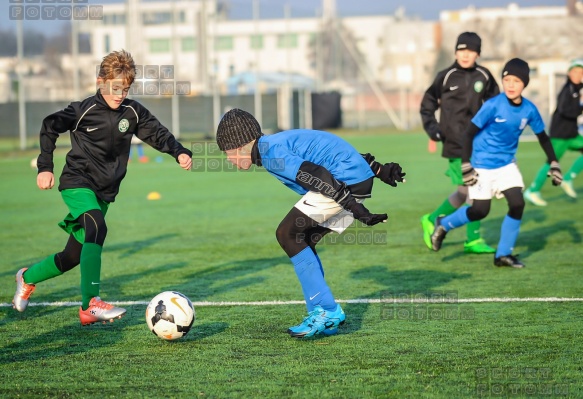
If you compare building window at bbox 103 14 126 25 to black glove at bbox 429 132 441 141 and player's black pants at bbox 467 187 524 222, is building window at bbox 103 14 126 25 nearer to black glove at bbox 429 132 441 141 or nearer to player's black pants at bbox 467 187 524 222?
black glove at bbox 429 132 441 141

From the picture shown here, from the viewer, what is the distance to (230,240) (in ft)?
34.6

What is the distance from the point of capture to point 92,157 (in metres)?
6.52

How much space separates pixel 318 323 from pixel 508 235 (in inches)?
135

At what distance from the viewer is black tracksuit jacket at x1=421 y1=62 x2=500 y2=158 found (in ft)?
30.5

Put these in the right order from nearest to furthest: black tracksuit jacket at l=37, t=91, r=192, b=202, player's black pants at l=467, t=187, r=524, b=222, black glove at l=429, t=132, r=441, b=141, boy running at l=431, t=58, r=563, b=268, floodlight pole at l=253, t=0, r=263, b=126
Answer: black tracksuit jacket at l=37, t=91, r=192, b=202 → boy running at l=431, t=58, r=563, b=268 → player's black pants at l=467, t=187, r=524, b=222 → black glove at l=429, t=132, r=441, b=141 → floodlight pole at l=253, t=0, r=263, b=126

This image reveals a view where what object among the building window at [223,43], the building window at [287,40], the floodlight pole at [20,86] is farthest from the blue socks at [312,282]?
the building window at [287,40]

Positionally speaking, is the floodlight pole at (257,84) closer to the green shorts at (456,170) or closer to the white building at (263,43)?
the white building at (263,43)

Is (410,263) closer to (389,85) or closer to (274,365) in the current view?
(274,365)

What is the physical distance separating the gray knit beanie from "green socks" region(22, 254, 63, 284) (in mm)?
1879

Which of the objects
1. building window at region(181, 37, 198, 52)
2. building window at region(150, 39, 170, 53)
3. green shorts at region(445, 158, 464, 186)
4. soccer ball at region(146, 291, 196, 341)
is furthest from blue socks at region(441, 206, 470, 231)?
building window at region(181, 37, 198, 52)

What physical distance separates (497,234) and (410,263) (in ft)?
7.39

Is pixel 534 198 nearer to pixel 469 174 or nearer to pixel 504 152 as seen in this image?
pixel 504 152

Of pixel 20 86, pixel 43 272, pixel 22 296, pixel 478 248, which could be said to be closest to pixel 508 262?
pixel 478 248

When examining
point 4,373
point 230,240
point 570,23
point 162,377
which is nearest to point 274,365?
point 162,377
